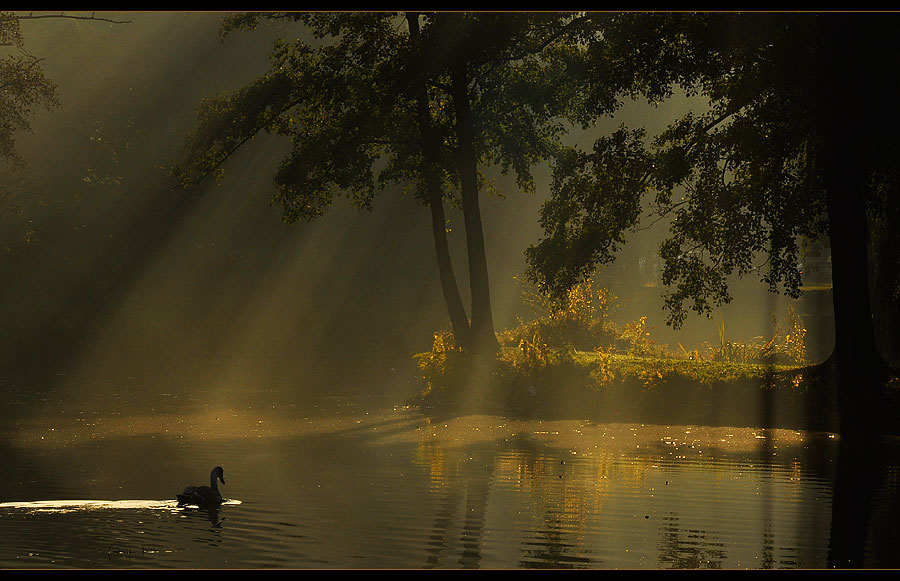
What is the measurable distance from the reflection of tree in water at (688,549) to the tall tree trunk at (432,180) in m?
19.5

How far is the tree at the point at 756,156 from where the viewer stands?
78.0ft

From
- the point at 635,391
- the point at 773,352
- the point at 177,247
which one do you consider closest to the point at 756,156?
the point at 635,391

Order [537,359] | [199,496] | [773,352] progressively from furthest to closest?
[773,352] → [537,359] → [199,496]

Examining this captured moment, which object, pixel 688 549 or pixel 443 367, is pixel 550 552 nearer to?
pixel 688 549

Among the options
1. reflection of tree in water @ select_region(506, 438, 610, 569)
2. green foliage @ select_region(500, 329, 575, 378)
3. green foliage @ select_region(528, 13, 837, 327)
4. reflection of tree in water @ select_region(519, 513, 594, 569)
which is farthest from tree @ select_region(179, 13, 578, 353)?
reflection of tree in water @ select_region(519, 513, 594, 569)

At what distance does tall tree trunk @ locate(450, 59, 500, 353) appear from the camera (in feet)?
108

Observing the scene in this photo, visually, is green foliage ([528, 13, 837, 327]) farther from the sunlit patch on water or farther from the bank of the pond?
the sunlit patch on water

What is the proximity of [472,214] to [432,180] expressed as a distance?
1486 millimetres

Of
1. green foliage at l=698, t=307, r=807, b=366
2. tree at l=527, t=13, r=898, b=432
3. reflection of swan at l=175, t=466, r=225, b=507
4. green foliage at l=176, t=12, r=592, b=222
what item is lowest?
reflection of swan at l=175, t=466, r=225, b=507

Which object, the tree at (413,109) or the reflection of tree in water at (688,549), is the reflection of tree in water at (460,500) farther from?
the tree at (413,109)

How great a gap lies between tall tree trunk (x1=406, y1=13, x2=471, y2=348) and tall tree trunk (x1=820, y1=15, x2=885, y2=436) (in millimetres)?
11082

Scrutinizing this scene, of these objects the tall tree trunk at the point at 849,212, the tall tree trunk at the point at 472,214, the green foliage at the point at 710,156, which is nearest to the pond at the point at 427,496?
the tall tree trunk at the point at 849,212

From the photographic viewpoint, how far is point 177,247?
193 ft

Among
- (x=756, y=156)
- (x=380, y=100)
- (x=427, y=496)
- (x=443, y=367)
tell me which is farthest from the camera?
(x=443, y=367)
